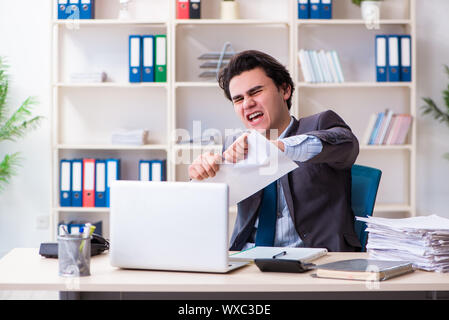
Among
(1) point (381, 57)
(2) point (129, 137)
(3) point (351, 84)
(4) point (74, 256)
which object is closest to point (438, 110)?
(1) point (381, 57)

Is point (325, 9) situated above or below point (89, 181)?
above

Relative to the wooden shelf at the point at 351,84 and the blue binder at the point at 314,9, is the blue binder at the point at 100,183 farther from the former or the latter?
the blue binder at the point at 314,9

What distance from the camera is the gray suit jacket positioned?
1949 millimetres

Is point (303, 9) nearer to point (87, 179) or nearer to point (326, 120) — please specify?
point (87, 179)

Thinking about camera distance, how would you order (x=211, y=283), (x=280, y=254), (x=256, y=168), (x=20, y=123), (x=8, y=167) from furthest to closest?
1. (x=20, y=123)
2. (x=8, y=167)
3. (x=280, y=254)
4. (x=256, y=168)
5. (x=211, y=283)

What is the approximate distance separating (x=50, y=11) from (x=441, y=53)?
2799 millimetres

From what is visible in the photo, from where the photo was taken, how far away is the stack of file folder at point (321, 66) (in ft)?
12.6

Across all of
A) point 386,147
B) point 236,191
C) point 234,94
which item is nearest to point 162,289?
point 236,191

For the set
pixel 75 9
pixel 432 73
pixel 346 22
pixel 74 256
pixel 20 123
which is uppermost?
pixel 75 9

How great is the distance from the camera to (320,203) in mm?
1996

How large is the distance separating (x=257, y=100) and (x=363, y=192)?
0.52 metres

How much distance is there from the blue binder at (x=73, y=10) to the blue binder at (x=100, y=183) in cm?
101
